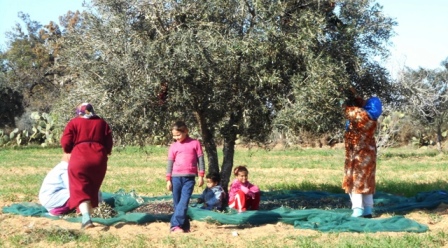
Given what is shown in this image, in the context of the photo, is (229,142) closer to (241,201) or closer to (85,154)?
(241,201)

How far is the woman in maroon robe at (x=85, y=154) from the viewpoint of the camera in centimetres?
923

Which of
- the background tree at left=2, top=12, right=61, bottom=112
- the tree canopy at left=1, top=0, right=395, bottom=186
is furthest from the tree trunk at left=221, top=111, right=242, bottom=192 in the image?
the background tree at left=2, top=12, right=61, bottom=112

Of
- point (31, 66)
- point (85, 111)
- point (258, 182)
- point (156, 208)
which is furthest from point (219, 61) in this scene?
point (31, 66)

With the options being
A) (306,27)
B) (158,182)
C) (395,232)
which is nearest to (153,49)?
(306,27)

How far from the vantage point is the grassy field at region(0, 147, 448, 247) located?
8.20 meters

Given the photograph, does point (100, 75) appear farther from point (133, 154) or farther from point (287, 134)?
point (133, 154)

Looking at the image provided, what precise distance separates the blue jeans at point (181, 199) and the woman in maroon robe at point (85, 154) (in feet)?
3.47

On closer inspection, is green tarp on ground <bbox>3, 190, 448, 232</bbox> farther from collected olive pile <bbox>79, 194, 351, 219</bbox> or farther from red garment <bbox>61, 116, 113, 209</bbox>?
red garment <bbox>61, 116, 113, 209</bbox>

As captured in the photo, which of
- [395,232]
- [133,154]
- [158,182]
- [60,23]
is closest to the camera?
[395,232]

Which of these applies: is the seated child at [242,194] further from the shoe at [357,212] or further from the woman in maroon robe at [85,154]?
the woman in maroon robe at [85,154]

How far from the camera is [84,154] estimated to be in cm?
925

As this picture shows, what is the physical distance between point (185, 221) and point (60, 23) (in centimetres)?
6493

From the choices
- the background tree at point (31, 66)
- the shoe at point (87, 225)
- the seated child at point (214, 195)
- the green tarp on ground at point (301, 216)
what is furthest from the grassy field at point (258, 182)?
the background tree at point (31, 66)

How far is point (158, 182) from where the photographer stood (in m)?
17.7
